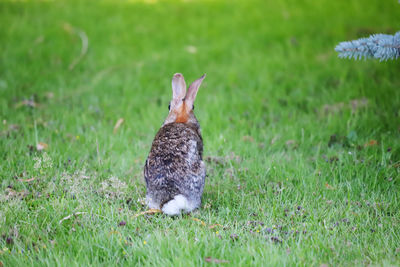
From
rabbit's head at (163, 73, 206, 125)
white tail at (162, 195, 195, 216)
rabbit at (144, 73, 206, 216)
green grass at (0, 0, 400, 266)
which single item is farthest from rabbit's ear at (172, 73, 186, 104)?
white tail at (162, 195, 195, 216)

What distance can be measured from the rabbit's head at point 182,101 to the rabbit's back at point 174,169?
14.8 inches

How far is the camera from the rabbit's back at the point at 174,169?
13.6 feet

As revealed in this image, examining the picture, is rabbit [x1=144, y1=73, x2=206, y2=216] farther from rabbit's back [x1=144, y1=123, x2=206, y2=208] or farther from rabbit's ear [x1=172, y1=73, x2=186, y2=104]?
rabbit's ear [x1=172, y1=73, x2=186, y2=104]

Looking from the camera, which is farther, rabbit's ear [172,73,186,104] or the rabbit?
rabbit's ear [172,73,186,104]

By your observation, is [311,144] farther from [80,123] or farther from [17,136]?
[17,136]

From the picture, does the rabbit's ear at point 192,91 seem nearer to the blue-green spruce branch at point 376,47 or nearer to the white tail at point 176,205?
the white tail at point 176,205

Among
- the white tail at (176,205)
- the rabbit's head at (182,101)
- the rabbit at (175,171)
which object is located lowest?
the white tail at (176,205)

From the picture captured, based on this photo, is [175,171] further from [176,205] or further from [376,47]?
[376,47]

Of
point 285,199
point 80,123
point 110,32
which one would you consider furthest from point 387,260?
point 110,32

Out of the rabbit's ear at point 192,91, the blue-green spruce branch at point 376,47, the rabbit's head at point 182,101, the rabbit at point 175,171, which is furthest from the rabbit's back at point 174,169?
the blue-green spruce branch at point 376,47

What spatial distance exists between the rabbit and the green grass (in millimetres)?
155

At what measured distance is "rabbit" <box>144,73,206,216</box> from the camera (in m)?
4.13

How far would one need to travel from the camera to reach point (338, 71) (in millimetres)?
7949

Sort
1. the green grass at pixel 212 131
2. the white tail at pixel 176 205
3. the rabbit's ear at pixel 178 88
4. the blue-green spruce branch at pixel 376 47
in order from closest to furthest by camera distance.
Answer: the green grass at pixel 212 131
the white tail at pixel 176 205
the blue-green spruce branch at pixel 376 47
the rabbit's ear at pixel 178 88
